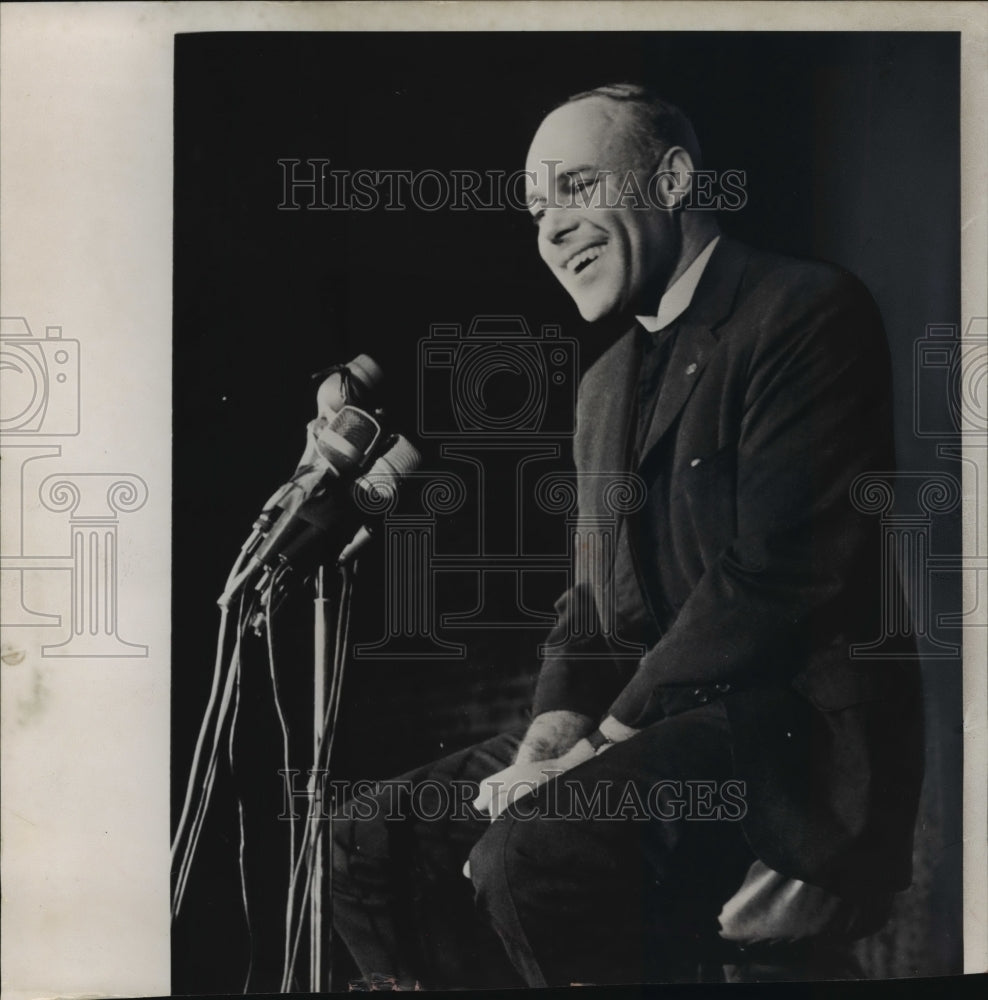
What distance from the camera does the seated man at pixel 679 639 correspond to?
1.81m

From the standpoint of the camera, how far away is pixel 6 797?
6.13ft

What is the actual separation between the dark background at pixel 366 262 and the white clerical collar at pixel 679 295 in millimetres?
74

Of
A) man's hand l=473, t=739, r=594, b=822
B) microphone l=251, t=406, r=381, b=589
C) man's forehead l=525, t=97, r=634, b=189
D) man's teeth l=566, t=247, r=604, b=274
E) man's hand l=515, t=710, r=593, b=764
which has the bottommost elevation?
man's hand l=473, t=739, r=594, b=822

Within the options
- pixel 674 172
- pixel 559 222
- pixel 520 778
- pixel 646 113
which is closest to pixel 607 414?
pixel 559 222

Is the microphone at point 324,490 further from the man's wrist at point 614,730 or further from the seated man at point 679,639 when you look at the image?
the man's wrist at point 614,730

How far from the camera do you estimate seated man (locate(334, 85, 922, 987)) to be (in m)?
1.81

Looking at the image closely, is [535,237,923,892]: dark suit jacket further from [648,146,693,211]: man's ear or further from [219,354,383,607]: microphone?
[219,354,383,607]: microphone

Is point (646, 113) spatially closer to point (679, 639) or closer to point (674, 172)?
point (674, 172)

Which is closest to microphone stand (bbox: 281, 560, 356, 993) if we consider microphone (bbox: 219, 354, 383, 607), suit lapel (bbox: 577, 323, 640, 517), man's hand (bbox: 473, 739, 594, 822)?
microphone (bbox: 219, 354, 383, 607)

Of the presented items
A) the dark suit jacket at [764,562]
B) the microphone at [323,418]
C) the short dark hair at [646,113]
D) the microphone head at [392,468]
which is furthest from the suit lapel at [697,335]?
the microphone at [323,418]

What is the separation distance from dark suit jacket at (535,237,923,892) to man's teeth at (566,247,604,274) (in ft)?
0.54

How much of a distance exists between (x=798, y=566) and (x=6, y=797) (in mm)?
1656

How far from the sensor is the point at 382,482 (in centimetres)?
184

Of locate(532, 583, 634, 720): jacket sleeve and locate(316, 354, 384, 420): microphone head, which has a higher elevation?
locate(316, 354, 384, 420): microphone head
